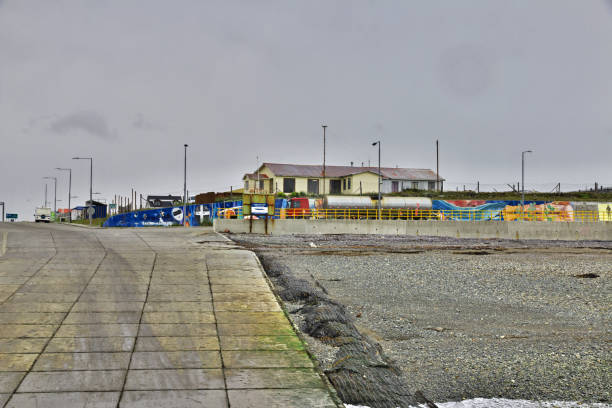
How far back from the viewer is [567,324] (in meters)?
11.3

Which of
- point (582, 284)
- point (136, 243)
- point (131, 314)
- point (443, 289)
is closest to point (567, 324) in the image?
point (443, 289)

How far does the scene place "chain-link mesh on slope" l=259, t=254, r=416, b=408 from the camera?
675cm

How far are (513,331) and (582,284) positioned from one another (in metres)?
7.91

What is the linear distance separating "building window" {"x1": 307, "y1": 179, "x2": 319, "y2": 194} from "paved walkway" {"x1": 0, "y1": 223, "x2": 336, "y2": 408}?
63778 millimetres

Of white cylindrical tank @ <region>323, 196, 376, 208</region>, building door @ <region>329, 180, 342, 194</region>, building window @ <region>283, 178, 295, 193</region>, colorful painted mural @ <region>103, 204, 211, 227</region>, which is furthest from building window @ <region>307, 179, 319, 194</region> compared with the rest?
colorful painted mural @ <region>103, 204, 211, 227</region>

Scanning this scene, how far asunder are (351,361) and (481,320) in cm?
472

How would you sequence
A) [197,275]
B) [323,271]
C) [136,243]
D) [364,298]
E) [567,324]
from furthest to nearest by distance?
[136,243], [323,271], [197,275], [364,298], [567,324]

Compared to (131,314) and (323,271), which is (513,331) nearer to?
(131,314)

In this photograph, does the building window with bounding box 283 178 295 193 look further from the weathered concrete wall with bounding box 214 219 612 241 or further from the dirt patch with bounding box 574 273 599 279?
the dirt patch with bounding box 574 273 599 279

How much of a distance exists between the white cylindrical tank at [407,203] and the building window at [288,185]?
58.3 ft

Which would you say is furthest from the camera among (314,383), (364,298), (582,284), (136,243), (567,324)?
(136,243)

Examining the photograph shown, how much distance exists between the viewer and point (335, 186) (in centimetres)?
8062

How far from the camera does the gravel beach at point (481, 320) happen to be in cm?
752

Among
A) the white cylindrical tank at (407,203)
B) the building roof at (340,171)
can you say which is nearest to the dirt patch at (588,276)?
the white cylindrical tank at (407,203)
